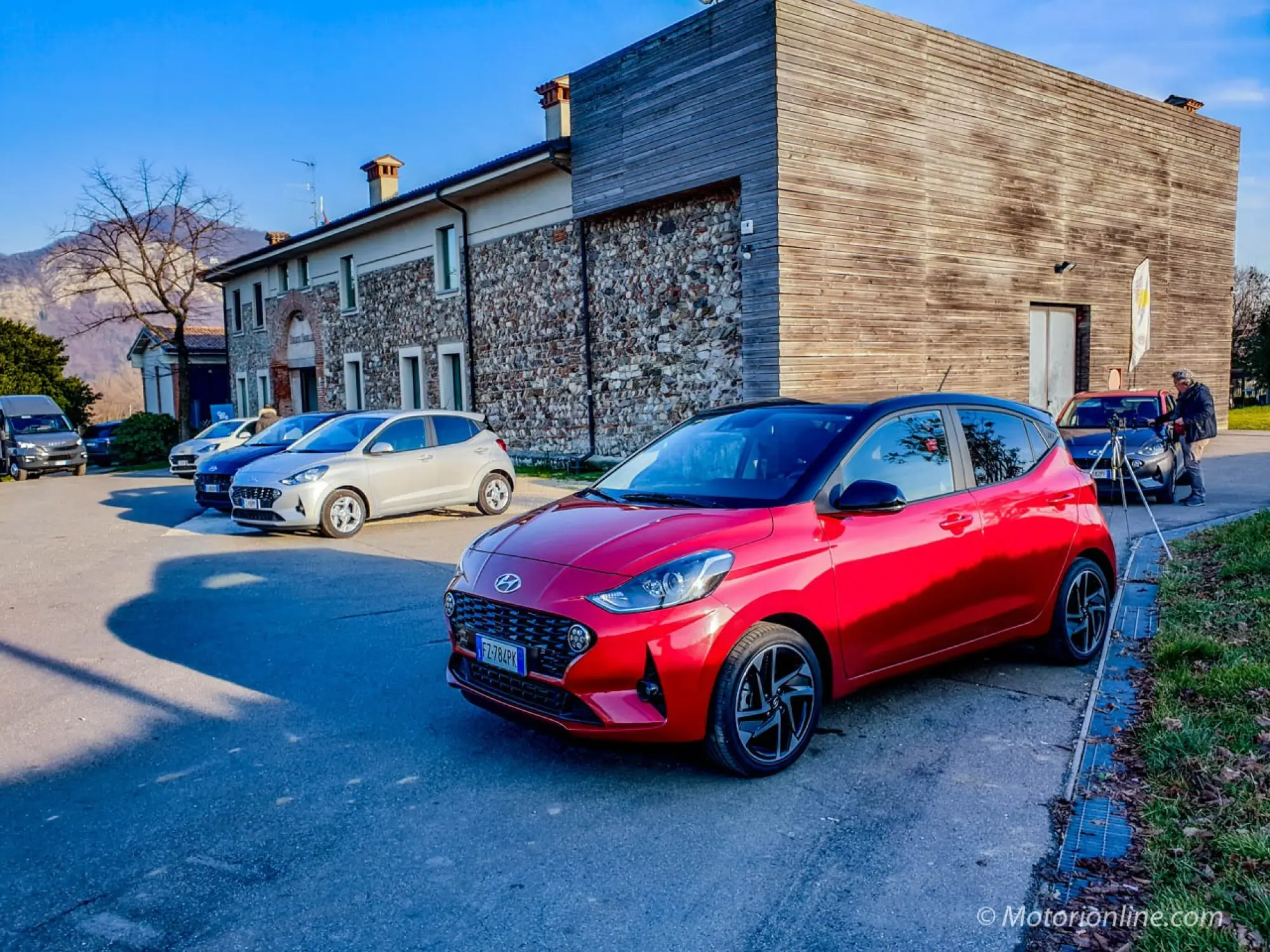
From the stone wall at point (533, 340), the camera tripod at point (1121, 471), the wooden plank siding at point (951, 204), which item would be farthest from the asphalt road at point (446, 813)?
the stone wall at point (533, 340)

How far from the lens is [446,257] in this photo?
82.2 ft

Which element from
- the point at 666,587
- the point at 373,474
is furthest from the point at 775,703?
the point at 373,474

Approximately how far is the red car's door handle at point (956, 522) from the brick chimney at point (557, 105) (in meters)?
19.5

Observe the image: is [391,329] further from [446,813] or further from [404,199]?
[446,813]

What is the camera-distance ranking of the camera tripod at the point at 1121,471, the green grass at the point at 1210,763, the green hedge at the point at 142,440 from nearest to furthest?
the green grass at the point at 1210,763, the camera tripod at the point at 1121,471, the green hedge at the point at 142,440

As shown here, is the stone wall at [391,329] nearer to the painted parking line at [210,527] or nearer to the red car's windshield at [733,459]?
the painted parking line at [210,527]

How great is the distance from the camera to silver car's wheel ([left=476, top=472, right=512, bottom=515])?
523 inches

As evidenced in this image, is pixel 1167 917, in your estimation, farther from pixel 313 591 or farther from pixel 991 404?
pixel 313 591

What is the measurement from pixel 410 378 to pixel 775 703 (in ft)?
78.7

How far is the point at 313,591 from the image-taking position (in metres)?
8.31

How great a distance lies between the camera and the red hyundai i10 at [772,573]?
3.87m

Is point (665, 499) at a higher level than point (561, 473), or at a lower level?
higher

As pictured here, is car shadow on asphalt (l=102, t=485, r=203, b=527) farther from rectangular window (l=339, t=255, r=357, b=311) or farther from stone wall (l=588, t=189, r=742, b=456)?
rectangular window (l=339, t=255, r=357, b=311)

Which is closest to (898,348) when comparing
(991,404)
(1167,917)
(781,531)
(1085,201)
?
(1085,201)
